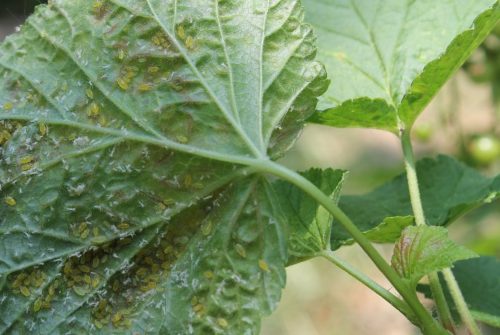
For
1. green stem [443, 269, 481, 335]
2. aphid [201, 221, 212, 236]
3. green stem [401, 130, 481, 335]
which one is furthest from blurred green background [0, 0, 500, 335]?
aphid [201, 221, 212, 236]

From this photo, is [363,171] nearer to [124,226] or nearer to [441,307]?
[441,307]

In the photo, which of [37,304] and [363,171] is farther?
[363,171]

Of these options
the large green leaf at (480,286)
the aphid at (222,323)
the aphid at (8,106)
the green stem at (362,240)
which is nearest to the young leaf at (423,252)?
the green stem at (362,240)

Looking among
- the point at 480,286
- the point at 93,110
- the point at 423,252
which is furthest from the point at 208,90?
the point at 480,286

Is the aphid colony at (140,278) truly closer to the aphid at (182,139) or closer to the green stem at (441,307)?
the aphid at (182,139)

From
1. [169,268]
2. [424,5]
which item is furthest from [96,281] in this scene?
[424,5]

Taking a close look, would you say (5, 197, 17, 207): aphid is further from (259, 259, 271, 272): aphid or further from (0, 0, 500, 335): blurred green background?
(0, 0, 500, 335): blurred green background
